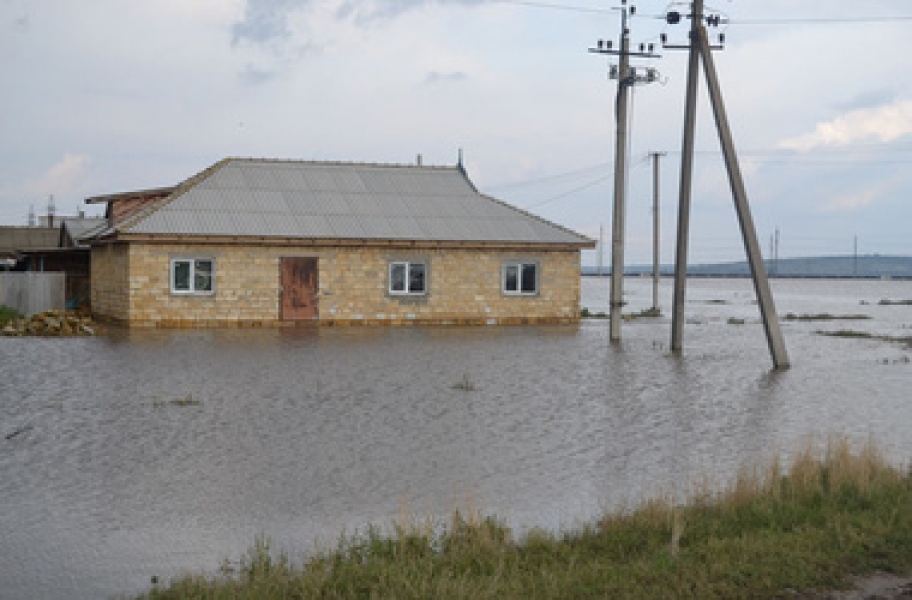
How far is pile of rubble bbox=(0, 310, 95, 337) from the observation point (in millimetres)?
26500

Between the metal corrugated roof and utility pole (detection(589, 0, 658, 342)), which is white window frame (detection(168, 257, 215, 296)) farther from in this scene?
utility pole (detection(589, 0, 658, 342))

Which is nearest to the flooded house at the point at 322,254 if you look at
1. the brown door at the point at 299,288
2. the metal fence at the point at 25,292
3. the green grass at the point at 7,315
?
the brown door at the point at 299,288

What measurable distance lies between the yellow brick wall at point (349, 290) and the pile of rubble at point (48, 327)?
179cm

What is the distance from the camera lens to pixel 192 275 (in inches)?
1171

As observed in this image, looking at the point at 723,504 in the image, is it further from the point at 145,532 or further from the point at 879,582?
the point at 145,532

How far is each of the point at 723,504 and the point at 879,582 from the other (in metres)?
1.85

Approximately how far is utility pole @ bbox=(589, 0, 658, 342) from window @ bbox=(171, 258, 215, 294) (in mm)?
11513

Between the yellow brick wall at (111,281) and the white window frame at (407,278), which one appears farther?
the white window frame at (407,278)

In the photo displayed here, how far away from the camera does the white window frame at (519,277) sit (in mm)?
33812

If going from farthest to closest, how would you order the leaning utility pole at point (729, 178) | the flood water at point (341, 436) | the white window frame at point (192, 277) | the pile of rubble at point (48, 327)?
the white window frame at point (192, 277) < the pile of rubble at point (48, 327) < the leaning utility pole at point (729, 178) < the flood water at point (341, 436)

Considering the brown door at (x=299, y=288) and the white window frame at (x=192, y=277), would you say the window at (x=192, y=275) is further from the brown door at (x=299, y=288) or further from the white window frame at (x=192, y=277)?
the brown door at (x=299, y=288)

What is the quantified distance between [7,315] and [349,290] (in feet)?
31.9

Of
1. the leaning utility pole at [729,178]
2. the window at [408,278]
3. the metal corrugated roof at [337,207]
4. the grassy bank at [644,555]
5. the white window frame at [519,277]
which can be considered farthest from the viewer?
the white window frame at [519,277]

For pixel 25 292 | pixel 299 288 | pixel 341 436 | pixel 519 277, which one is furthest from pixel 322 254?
pixel 341 436
